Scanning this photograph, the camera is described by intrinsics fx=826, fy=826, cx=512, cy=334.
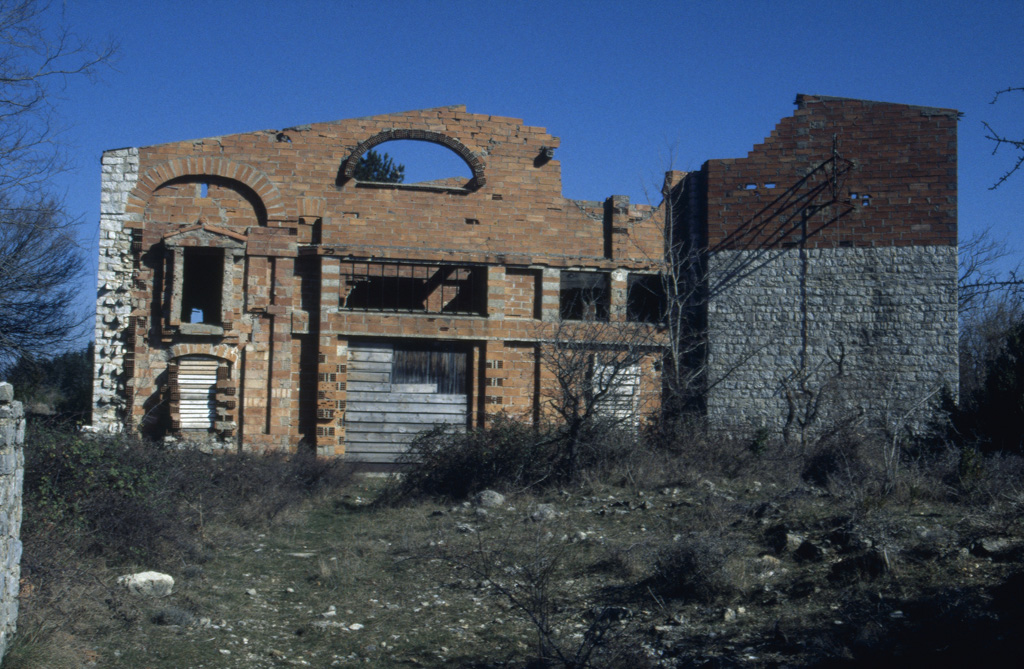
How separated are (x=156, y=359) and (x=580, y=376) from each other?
8.22 metres

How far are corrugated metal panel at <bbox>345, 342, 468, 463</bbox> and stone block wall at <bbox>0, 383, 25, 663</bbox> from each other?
1001 centimetres

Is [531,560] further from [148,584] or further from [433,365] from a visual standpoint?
[433,365]

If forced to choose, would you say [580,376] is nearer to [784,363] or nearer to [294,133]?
[784,363]

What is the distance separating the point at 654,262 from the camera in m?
17.3

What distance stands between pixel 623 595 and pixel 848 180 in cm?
1205

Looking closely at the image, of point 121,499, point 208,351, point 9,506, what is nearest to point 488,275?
point 208,351

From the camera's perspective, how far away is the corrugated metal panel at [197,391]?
15.3 metres

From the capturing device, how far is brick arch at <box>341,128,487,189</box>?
641 inches

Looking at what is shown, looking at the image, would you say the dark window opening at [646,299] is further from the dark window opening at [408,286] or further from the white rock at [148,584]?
the white rock at [148,584]

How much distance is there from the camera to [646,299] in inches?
709

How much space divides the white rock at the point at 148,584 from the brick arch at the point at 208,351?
804 cm

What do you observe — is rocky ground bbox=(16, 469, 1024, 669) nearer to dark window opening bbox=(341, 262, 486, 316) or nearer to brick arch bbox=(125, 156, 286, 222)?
dark window opening bbox=(341, 262, 486, 316)

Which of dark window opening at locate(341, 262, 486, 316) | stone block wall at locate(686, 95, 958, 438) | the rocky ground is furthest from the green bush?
stone block wall at locate(686, 95, 958, 438)

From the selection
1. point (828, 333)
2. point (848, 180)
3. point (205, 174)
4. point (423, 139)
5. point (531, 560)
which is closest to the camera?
point (531, 560)
